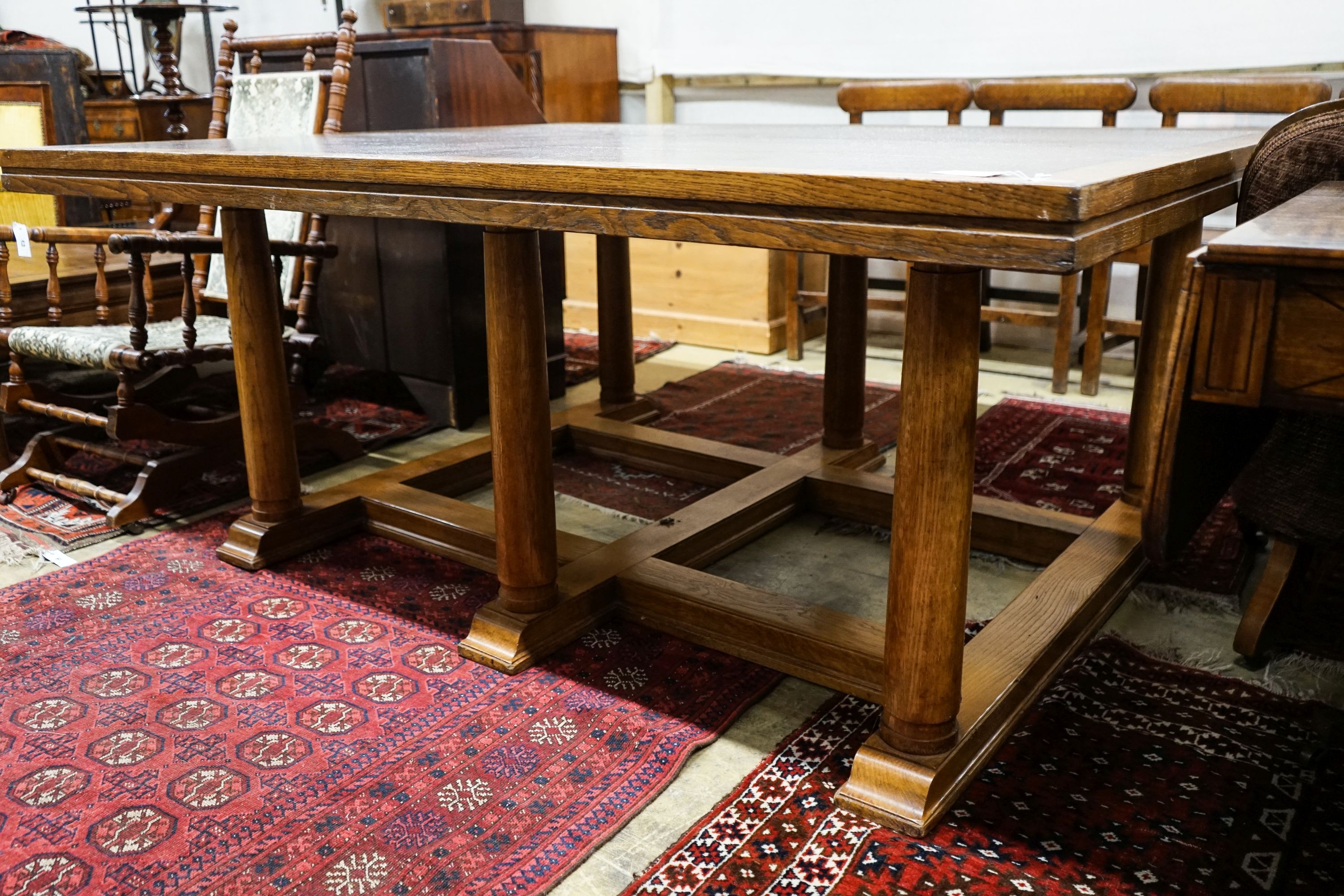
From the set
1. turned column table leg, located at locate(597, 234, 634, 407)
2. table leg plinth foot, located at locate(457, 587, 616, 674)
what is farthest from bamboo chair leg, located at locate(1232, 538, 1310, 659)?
turned column table leg, located at locate(597, 234, 634, 407)

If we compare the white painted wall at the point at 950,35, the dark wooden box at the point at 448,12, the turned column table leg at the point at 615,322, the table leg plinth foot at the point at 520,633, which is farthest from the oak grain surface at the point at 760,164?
the dark wooden box at the point at 448,12

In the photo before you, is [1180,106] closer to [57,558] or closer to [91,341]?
[91,341]

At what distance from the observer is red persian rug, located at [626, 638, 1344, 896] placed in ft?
4.37

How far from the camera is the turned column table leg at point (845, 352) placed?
2.52 metres

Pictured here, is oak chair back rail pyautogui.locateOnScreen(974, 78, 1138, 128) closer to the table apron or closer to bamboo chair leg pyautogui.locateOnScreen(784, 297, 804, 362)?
bamboo chair leg pyautogui.locateOnScreen(784, 297, 804, 362)

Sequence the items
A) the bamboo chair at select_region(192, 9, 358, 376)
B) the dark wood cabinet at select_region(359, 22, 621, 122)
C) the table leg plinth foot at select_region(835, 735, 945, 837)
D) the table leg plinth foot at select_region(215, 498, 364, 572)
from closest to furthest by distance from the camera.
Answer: the table leg plinth foot at select_region(835, 735, 945, 837) < the table leg plinth foot at select_region(215, 498, 364, 572) < the bamboo chair at select_region(192, 9, 358, 376) < the dark wood cabinet at select_region(359, 22, 621, 122)

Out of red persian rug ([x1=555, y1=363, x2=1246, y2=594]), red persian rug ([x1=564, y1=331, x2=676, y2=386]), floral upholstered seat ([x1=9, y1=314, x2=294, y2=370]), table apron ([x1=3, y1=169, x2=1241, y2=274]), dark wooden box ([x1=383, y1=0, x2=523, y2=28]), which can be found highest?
dark wooden box ([x1=383, y1=0, x2=523, y2=28])

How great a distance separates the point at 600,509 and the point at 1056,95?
1959 mm

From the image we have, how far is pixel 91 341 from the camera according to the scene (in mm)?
2434

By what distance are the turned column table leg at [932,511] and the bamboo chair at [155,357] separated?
156 centimetres

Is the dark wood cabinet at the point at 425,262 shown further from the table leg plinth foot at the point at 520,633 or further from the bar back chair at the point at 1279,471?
the bar back chair at the point at 1279,471

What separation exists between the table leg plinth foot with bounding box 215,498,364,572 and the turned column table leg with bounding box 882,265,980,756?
1377mm

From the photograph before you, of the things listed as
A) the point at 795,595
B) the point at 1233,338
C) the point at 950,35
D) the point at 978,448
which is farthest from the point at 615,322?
the point at 1233,338

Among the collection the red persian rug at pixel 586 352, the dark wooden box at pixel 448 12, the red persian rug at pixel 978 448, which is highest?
the dark wooden box at pixel 448 12
